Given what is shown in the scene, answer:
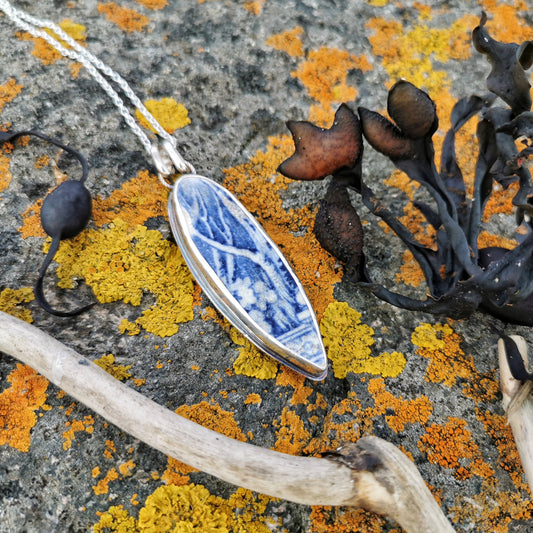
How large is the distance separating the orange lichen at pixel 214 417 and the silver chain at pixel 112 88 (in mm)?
751

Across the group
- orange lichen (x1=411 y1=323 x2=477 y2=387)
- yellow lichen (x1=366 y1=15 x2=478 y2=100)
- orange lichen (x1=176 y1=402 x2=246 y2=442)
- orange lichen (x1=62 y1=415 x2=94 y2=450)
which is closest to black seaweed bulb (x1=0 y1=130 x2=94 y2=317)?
orange lichen (x1=62 y1=415 x2=94 y2=450)

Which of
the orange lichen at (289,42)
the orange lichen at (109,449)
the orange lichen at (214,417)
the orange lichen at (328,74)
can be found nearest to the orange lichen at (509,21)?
the orange lichen at (328,74)

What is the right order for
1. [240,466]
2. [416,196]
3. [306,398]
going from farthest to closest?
[416,196] < [306,398] < [240,466]

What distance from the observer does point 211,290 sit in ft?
5.11

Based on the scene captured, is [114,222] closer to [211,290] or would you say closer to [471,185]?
[211,290]

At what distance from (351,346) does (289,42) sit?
138cm

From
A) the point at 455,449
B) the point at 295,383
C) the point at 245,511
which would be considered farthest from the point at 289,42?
the point at 245,511

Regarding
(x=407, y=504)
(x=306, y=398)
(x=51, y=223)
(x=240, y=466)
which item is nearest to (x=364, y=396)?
(x=306, y=398)

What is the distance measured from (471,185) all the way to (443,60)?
2.20 ft

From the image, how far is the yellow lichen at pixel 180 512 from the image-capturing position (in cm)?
125

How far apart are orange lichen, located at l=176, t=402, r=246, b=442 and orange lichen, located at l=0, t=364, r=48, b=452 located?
37 cm

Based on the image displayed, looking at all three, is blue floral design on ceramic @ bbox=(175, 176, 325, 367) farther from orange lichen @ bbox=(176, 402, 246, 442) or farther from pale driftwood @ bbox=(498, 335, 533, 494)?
pale driftwood @ bbox=(498, 335, 533, 494)

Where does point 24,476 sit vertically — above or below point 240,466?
below

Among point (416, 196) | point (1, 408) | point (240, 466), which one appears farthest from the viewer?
point (416, 196)
